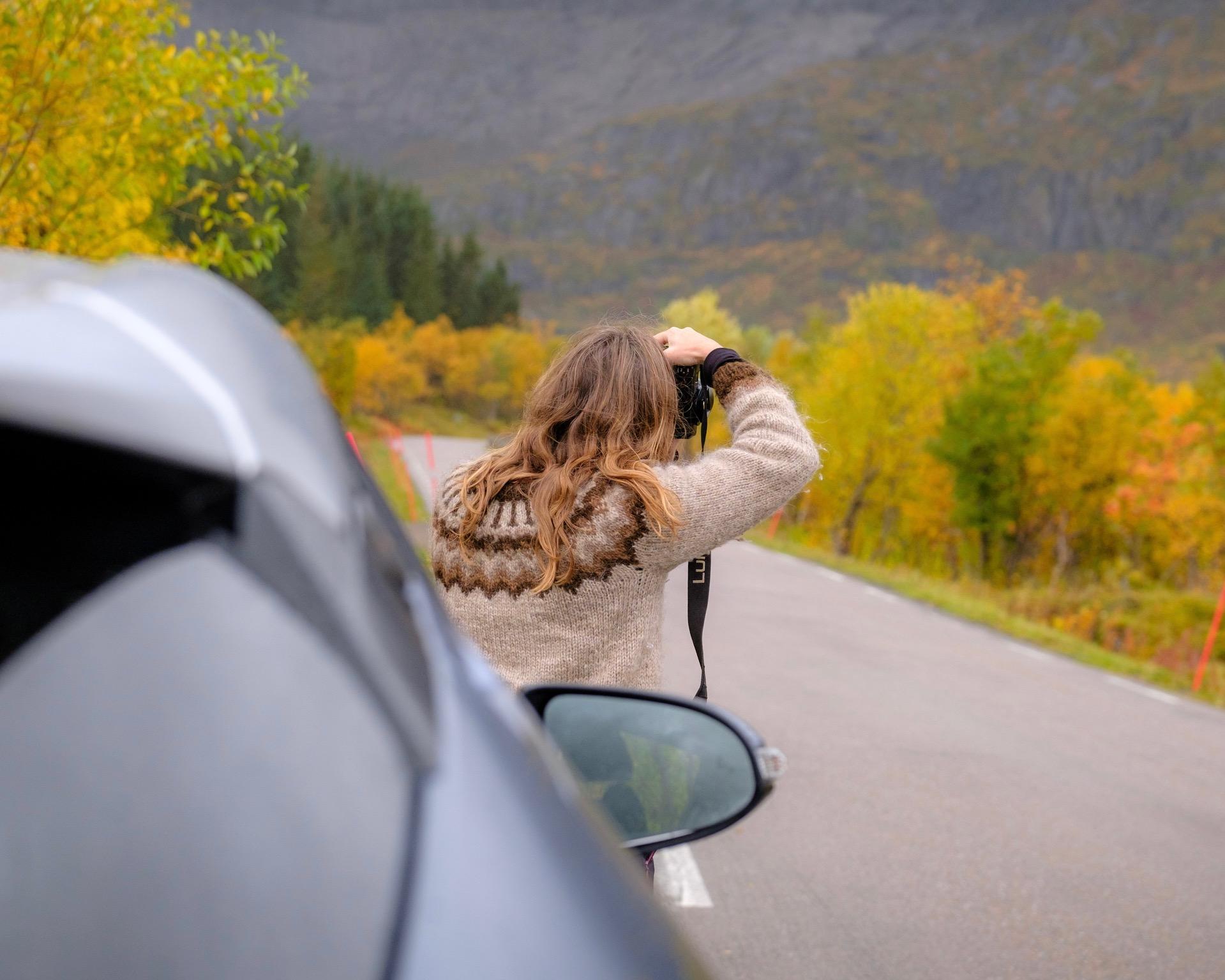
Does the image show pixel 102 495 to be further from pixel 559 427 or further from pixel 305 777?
pixel 559 427

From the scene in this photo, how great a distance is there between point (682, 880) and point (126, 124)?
438 centimetres

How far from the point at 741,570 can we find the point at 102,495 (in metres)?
17.2

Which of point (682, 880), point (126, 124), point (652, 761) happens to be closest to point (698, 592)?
point (652, 761)

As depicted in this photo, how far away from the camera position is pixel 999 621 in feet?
50.2

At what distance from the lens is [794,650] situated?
10.6m

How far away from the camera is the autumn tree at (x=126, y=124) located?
5145mm

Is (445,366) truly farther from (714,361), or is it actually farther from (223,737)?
(223,737)

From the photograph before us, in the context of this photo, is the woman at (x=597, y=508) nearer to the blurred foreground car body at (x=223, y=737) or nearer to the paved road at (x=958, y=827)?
the blurred foreground car body at (x=223, y=737)

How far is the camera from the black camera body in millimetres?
2418

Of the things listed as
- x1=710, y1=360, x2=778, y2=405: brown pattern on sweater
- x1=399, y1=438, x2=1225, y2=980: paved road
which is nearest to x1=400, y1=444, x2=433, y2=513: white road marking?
x1=399, y1=438, x2=1225, y2=980: paved road

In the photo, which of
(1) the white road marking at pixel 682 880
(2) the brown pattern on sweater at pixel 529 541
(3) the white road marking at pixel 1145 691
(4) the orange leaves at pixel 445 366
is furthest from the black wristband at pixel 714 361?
(4) the orange leaves at pixel 445 366

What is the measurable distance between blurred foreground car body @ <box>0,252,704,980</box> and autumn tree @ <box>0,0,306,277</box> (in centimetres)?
483

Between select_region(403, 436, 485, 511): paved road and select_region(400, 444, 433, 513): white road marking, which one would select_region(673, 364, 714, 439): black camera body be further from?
select_region(400, 444, 433, 513): white road marking

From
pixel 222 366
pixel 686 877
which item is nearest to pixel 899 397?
pixel 686 877
